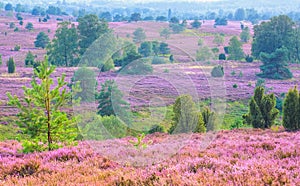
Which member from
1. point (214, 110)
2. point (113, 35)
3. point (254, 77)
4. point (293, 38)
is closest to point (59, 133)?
point (113, 35)

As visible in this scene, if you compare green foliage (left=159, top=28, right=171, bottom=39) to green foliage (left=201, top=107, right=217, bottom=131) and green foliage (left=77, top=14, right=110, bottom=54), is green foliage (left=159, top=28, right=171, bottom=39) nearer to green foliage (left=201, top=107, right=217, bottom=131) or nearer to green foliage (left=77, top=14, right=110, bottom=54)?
green foliage (left=201, top=107, right=217, bottom=131)

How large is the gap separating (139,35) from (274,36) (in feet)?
194

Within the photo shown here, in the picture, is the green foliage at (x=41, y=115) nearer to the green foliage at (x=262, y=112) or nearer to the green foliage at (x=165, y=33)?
the green foliage at (x=165, y=33)

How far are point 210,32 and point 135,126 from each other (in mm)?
96524

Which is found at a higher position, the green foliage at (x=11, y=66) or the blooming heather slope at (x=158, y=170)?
the blooming heather slope at (x=158, y=170)

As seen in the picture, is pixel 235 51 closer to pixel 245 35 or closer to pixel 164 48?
pixel 245 35

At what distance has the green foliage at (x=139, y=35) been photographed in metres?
12.0

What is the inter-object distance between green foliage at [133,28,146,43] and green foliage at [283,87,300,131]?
8491mm

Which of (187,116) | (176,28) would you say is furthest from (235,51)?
(176,28)

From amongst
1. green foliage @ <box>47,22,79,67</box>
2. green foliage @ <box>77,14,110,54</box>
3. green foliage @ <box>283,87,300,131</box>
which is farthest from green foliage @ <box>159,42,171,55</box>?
green foliage @ <box>77,14,110,54</box>

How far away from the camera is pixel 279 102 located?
3800 centimetres

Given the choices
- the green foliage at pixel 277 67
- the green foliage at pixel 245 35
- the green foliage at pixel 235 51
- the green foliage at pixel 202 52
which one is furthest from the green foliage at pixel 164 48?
the green foliage at pixel 245 35

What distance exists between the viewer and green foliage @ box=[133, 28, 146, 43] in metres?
12.0

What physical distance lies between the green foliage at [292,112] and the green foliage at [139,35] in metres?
8.49
